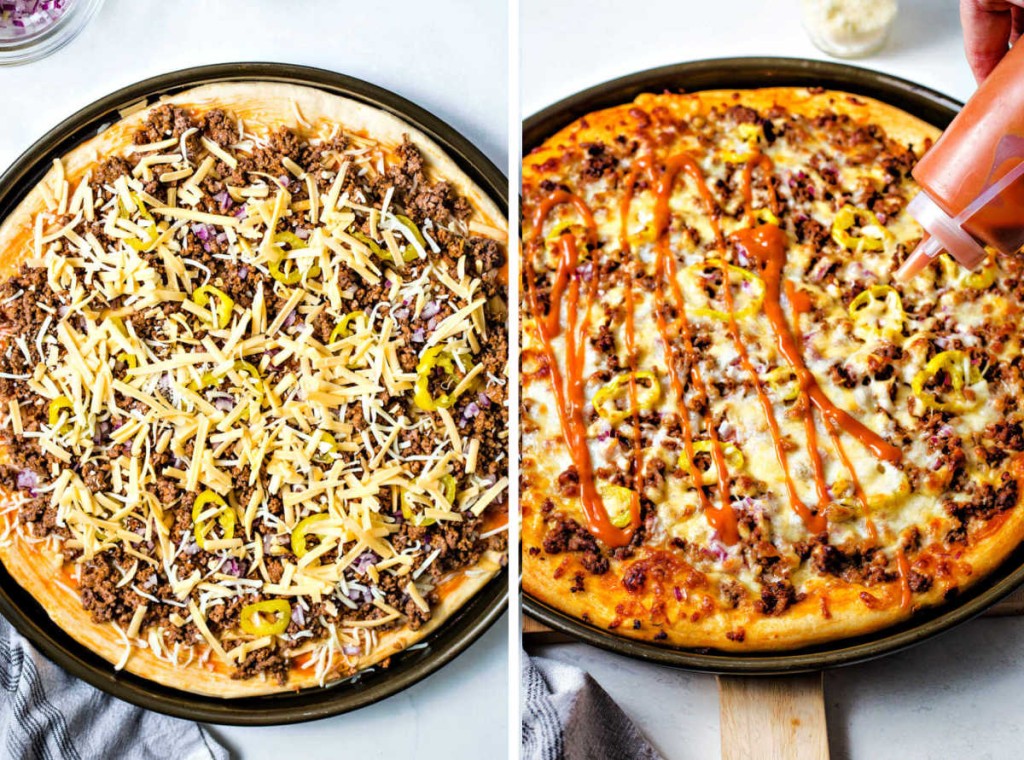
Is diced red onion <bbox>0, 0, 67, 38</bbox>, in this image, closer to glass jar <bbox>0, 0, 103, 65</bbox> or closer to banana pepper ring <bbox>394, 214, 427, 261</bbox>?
glass jar <bbox>0, 0, 103, 65</bbox>

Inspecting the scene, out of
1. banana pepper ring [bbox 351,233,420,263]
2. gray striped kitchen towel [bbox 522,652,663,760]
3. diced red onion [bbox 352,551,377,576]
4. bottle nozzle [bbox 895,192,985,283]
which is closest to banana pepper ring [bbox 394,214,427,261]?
banana pepper ring [bbox 351,233,420,263]

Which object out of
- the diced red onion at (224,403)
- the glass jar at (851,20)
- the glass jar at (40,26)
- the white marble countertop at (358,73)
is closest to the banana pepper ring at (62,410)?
the diced red onion at (224,403)

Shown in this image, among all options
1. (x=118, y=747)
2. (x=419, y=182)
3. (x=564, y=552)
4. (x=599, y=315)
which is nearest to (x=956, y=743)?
(x=564, y=552)

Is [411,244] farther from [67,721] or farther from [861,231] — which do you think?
[67,721]

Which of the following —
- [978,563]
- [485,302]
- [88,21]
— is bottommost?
[978,563]

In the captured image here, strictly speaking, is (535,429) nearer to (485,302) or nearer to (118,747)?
(485,302)

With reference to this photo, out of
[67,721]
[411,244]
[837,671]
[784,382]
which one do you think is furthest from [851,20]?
[67,721]
